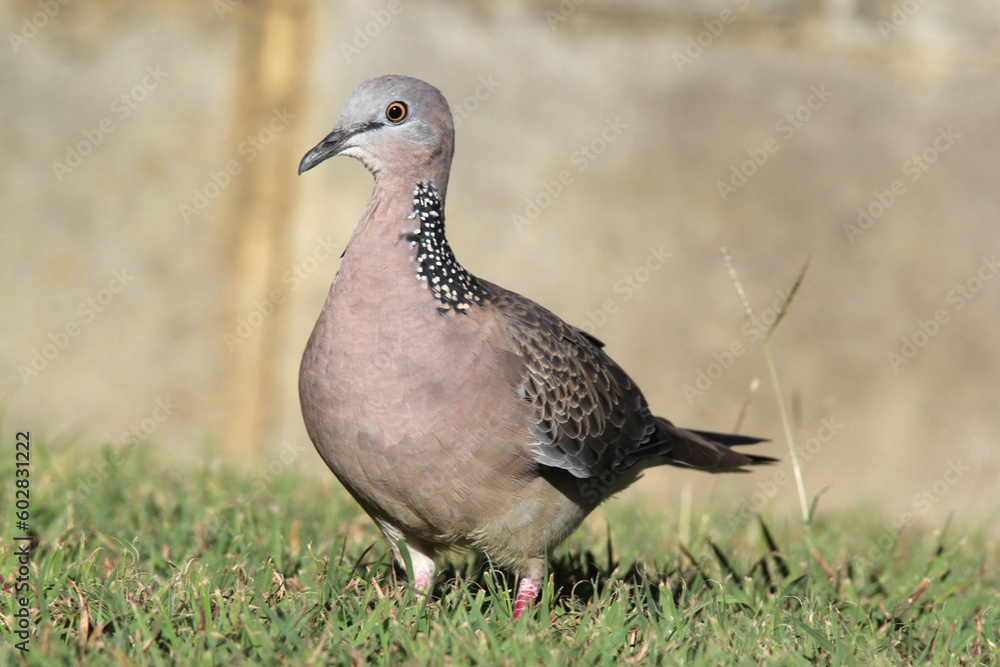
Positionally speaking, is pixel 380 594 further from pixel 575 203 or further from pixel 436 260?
pixel 575 203

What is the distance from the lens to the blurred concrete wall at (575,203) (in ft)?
22.8

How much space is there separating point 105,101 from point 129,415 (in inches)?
88.6

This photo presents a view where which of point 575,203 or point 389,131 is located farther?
point 575,203

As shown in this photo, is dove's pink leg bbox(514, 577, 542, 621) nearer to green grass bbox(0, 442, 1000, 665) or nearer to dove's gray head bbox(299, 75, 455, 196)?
green grass bbox(0, 442, 1000, 665)

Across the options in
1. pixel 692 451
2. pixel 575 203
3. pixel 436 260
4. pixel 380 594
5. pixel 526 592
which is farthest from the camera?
pixel 575 203

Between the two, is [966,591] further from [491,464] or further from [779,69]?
[779,69]

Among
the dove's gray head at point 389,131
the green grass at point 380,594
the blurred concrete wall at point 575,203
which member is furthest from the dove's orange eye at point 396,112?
Answer: the blurred concrete wall at point 575,203

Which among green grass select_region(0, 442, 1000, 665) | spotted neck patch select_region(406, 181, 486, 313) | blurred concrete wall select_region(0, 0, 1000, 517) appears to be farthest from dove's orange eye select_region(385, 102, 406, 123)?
blurred concrete wall select_region(0, 0, 1000, 517)

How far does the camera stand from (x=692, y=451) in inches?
169

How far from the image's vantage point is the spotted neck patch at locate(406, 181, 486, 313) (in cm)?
341

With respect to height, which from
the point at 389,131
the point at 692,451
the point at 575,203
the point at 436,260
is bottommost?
the point at 692,451

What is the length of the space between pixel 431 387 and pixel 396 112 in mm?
1045

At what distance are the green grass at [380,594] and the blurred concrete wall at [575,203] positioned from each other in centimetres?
197

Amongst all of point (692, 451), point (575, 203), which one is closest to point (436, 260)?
point (692, 451)
